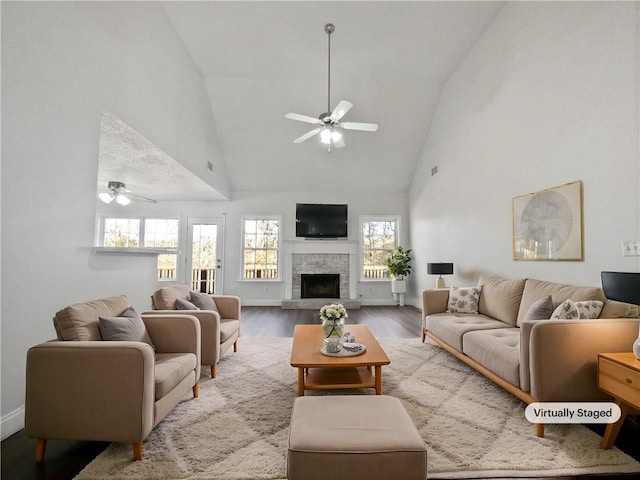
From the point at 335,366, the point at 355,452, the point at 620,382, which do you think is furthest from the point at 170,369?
the point at 620,382

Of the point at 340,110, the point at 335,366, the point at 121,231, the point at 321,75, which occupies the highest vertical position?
the point at 321,75

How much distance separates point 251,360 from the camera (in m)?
3.53

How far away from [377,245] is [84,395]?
6.58 metres

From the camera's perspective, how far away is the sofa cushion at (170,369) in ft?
6.43

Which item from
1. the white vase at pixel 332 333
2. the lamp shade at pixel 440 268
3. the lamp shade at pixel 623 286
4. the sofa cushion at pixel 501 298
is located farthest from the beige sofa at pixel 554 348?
the lamp shade at pixel 440 268

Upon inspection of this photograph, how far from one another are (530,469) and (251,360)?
2.64m

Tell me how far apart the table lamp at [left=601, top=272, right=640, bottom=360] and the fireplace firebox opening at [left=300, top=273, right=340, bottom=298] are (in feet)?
18.8

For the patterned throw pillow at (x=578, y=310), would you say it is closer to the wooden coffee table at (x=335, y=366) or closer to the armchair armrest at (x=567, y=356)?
the armchair armrest at (x=567, y=356)

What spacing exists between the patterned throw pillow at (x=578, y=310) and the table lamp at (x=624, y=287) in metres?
0.47

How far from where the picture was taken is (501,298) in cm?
357

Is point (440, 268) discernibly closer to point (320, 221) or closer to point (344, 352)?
point (344, 352)

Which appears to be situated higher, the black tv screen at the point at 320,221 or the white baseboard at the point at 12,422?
the black tv screen at the point at 320,221

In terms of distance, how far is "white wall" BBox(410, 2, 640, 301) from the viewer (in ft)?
8.50

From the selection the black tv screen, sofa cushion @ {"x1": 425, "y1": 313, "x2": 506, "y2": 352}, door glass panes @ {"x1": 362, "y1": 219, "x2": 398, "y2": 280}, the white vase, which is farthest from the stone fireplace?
the white vase
